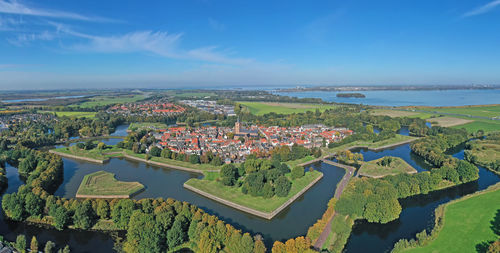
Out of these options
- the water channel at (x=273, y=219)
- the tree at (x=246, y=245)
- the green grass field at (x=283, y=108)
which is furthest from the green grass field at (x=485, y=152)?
the green grass field at (x=283, y=108)

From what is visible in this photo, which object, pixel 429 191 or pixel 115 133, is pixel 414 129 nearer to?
pixel 429 191

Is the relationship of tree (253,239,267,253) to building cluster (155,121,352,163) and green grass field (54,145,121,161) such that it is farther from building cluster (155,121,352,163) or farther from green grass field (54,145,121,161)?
green grass field (54,145,121,161)

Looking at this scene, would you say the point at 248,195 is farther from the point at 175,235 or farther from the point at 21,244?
the point at 21,244

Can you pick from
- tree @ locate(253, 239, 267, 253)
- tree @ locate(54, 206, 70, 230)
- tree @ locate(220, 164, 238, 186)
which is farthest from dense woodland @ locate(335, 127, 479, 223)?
tree @ locate(54, 206, 70, 230)

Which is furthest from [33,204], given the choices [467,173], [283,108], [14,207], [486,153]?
[283,108]

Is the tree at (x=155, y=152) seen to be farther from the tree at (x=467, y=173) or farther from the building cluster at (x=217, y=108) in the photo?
the building cluster at (x=217, y=108)

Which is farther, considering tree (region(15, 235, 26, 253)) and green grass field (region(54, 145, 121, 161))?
green grass field (region(54, 145, 121, 161))
